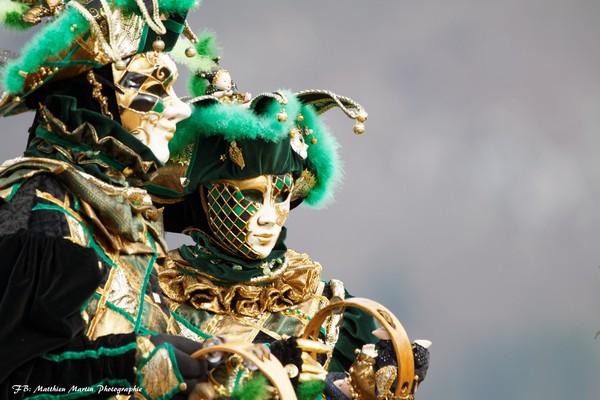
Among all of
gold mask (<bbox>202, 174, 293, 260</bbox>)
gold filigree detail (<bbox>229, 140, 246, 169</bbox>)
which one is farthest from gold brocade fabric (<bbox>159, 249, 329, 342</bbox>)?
gold filigree detail (<bbox>229, 140, 246, 169</bbox>)

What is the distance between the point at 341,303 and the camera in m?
3.03

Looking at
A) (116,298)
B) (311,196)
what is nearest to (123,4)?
(116,298)

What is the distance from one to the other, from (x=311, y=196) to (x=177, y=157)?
463 mm

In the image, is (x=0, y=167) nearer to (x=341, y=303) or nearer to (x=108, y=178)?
(x=108, y=178)

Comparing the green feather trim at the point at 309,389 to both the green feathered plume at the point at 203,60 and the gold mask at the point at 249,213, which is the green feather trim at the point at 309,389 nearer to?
the gold mask at the point at 249,213

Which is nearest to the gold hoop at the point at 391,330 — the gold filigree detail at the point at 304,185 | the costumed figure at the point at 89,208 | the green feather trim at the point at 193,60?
the costumed figure at the point at 89,208

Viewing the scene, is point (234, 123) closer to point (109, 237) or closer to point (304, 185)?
point (304, 185)

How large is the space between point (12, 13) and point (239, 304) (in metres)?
1.18

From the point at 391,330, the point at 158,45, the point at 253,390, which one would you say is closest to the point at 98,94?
the point at 158,45

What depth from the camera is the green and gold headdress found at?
9.04 ft

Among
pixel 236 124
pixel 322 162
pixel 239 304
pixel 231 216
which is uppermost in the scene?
pixel 236 124

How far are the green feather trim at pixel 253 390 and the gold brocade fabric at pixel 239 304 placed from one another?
107cm

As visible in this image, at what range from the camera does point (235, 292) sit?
144 inches

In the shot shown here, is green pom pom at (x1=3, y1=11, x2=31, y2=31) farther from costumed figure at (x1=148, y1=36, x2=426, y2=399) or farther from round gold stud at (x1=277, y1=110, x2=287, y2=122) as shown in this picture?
round gold stud at (x1=277, y1=110, x2=287, y2=122)
